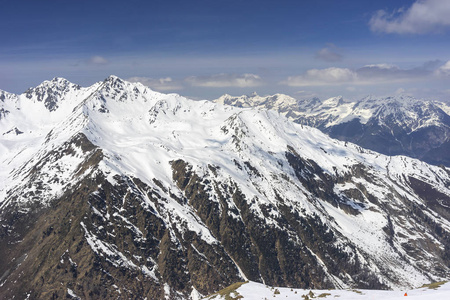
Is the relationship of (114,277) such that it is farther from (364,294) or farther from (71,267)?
(364,294)

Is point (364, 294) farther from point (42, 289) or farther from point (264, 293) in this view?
point (42, 289)

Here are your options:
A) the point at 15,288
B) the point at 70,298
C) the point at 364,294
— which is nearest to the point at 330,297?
the point at 364,294

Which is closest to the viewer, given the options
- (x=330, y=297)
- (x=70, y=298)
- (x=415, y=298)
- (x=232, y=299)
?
(x=415, y=298)

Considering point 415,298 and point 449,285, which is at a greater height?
point 415,298

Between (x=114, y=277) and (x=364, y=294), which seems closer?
(x=364, y=294)

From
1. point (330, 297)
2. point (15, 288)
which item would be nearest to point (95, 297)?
point (15, 288)

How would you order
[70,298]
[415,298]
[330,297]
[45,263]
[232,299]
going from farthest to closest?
[45,263], [70,298], [232,299], [330,297], [415,298]

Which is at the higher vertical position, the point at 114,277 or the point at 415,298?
the point at 415,298

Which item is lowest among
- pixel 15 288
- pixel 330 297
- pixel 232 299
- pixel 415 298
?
pixel 15 288

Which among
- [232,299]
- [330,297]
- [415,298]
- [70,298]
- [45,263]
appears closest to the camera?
[415,298]
